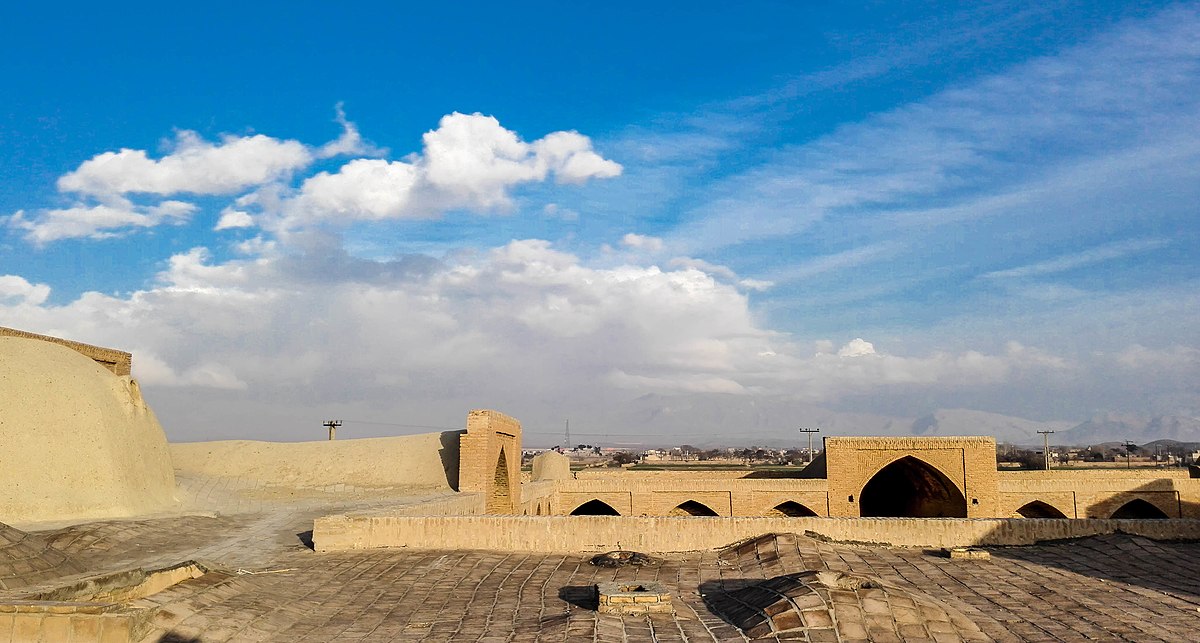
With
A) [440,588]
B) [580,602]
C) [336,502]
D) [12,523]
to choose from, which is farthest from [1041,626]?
[336,502]

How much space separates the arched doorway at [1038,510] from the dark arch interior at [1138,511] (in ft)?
7.16

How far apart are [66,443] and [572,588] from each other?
38.2ft

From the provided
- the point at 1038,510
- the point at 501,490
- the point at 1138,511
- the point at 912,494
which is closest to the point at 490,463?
the point at 501,490

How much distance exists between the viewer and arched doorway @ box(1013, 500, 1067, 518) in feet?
94.6

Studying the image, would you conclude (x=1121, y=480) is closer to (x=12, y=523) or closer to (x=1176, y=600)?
(x=1176, y=600)

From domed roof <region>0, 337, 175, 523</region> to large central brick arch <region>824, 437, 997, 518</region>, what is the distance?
60.6 feet

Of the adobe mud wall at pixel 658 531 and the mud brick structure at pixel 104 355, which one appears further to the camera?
the mud brick structure at pixel 104 355

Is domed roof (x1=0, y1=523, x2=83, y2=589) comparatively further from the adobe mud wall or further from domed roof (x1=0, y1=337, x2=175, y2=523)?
domed roof (x1=0, y1=337, x2=175, y2=523)

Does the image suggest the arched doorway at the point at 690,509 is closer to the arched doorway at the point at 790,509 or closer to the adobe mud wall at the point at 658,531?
the arched doorway at the point at 790,509

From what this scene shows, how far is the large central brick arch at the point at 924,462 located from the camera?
26953mm

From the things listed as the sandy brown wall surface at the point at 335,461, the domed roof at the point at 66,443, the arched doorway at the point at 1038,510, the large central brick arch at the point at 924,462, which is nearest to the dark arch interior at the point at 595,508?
the sandy brown wall surface at the point at 335,461

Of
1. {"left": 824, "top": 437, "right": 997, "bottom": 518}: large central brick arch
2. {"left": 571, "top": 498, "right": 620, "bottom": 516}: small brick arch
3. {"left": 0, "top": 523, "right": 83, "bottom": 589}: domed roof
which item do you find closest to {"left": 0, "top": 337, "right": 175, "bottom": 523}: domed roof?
{"left": 0, "top": 523, "right": 83, "bottom": 589}: domed roof

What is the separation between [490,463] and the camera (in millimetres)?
23812

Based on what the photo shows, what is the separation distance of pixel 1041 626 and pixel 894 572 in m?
3.06
